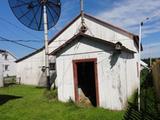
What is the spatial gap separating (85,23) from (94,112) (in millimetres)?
12880

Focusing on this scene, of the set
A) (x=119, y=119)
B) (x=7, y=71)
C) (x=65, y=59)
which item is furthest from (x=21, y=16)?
(x=7, y=71)

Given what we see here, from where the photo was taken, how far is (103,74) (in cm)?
1497

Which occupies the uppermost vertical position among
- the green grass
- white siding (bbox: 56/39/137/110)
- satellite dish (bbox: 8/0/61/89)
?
satellite dish (bbox: 8/0/61/89)

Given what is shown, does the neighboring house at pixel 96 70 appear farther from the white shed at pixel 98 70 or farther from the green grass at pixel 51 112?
the green grass at pixel 51 112

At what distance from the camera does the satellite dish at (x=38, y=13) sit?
20.3m

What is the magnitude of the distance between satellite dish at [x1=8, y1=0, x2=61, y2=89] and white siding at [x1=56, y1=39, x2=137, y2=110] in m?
5.27

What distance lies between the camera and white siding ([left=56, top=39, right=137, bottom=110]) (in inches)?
570

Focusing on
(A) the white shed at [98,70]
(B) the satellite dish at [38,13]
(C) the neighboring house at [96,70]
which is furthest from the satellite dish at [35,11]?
(A) the white shed at [98,70]

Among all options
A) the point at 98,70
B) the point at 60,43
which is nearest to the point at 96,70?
the point at 98,70

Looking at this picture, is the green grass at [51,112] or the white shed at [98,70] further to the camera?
the white shed at [98,70]

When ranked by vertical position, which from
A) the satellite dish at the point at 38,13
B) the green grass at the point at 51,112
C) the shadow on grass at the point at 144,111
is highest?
the satellite dish at the point at 38,13

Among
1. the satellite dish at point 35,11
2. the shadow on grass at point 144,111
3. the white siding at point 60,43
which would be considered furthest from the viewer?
the white siding at point 60,43

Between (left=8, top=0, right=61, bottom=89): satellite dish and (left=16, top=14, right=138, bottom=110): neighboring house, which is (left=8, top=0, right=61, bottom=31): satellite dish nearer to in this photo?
(left=8, top=0, right=61, bottom=89): satellite dish

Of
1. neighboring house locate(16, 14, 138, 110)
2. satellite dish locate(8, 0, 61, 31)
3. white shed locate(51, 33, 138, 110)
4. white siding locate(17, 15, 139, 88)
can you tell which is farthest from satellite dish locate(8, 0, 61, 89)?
white shed locate(51, 33, 138, 110)
